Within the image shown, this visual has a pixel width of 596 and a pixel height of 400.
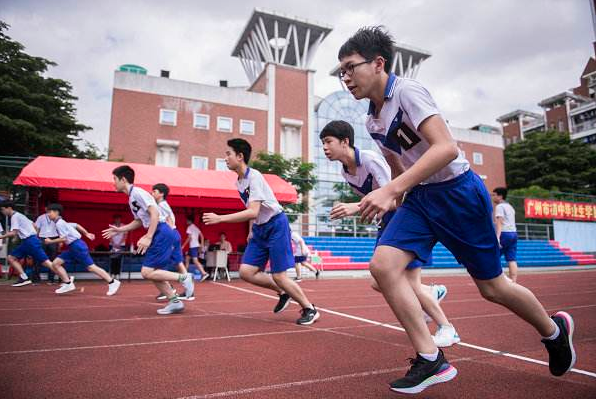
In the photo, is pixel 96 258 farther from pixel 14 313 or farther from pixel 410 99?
pixel 410 99

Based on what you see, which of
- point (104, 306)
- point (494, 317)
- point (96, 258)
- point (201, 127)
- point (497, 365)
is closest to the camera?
point (497, 365)

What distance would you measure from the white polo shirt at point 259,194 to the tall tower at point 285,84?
88.6ft

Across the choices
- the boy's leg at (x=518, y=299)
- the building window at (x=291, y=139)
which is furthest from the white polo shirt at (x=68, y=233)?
the building window at (x=291, y=139)

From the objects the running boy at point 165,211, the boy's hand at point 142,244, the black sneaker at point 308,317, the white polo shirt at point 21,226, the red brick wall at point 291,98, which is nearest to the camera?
the black sneaker at point 308,317

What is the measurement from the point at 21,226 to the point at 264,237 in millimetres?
7052

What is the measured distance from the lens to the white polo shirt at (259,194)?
446cm

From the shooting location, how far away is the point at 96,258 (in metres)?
12.2

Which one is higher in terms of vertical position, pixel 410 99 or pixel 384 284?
pixel 410 99

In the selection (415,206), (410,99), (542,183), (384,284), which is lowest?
(384,284)

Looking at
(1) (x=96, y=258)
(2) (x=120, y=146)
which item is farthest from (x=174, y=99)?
(1) (x=96, y=258)

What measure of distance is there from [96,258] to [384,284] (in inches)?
482

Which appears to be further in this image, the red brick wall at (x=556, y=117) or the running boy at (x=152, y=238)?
the red brick wall at (x=556, y=117)

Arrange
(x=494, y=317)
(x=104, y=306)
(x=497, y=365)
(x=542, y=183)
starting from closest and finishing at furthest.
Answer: (x=497, y=365) → (x=494, y=317) → (x=104, y=306) → (x=542, y=183)

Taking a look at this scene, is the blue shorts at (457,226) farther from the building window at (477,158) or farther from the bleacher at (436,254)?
the building window at (477,158)
